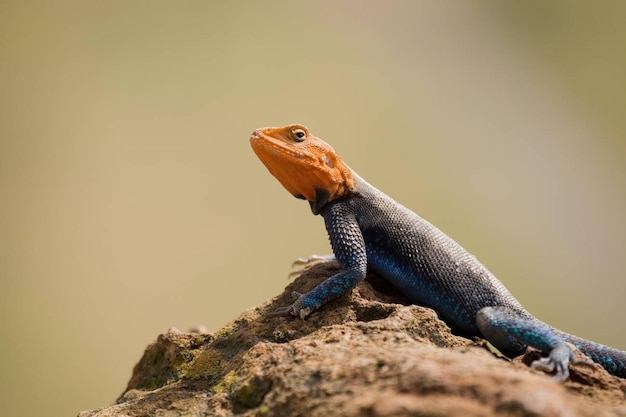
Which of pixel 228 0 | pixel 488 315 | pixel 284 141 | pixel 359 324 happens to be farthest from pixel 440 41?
pixel 359 324

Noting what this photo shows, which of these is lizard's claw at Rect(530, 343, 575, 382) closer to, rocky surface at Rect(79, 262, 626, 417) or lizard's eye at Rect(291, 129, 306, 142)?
rocky surface at Rect(79, 262, 626, 417)

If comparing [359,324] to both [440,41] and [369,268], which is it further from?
[440,41]

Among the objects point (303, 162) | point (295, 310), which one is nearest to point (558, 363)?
point (295, 310)

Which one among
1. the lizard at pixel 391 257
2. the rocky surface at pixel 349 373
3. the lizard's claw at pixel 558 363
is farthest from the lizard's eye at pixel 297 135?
the lizard's claw at pixel 558 363

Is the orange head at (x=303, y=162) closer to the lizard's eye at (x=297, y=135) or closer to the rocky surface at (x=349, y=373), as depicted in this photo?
the lizard's eye at (x=297, y=135)

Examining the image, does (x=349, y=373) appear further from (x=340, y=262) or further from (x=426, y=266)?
(x=426, y=266)
